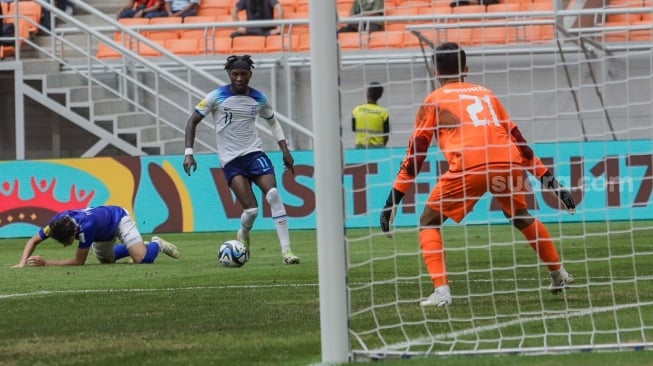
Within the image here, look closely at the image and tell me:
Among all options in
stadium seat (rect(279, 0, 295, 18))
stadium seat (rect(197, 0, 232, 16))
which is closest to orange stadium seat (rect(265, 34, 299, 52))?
stadium seat (rect(279, 0, 295, 18))

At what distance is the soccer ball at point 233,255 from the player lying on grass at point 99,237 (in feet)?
4.00

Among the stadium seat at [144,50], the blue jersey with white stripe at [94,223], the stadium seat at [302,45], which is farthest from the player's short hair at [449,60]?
the stadium seat at [144,50]

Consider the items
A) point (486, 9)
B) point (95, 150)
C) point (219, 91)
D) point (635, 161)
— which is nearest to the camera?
point (219, 91)

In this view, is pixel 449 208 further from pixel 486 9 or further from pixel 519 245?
pixel 486 9

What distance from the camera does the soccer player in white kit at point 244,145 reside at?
523 inches

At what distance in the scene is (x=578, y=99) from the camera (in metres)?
14.3

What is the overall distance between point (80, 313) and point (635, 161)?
10333mm

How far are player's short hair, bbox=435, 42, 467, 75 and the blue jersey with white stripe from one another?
5.37 metres

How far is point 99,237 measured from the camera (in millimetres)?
13367

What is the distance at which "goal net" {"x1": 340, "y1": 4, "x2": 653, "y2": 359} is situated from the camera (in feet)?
23.3

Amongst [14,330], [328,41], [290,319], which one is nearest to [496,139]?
[290,319]

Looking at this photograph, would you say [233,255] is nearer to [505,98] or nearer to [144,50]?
[505,98]

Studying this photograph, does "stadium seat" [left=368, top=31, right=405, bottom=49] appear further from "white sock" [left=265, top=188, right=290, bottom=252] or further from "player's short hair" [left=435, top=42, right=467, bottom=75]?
"player's short hair" [left=435, top=42, right=467, bottom=75]

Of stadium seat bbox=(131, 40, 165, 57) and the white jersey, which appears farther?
stadium seat bbox=(131, 40, 165, 57)
